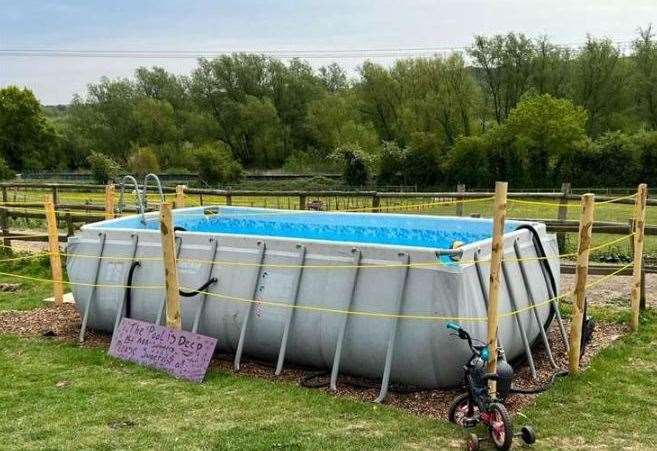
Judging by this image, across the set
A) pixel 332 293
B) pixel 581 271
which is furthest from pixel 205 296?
pixel 581 271

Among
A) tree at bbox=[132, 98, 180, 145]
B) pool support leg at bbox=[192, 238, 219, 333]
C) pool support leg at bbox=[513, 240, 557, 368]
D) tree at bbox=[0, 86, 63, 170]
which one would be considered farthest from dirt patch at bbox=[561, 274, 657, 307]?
tree at bbox=[0, 86, 63, 170]

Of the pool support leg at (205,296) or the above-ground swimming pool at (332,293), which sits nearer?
the above-ground swimming pool at (332,293)

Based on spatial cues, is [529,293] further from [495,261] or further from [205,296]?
[205,296]

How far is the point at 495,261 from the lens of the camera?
4.29 meters

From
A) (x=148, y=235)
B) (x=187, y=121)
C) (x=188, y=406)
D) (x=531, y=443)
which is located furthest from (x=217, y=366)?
(x=187, y=121)

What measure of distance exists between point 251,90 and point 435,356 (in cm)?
5527

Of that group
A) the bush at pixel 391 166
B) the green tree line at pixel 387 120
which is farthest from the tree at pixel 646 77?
the bush at pixel 391 166

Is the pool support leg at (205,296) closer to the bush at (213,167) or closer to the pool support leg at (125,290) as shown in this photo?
the pool support leg at (125,290)

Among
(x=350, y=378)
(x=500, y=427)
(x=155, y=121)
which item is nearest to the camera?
(x=500, y=427)

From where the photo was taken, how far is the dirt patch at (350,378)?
→ 190 inches

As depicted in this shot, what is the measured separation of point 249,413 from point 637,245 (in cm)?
437

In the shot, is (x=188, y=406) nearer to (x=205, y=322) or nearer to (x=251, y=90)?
(x=205, y=322)

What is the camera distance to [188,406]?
4730mm

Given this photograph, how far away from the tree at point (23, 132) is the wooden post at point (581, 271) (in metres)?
57.2
